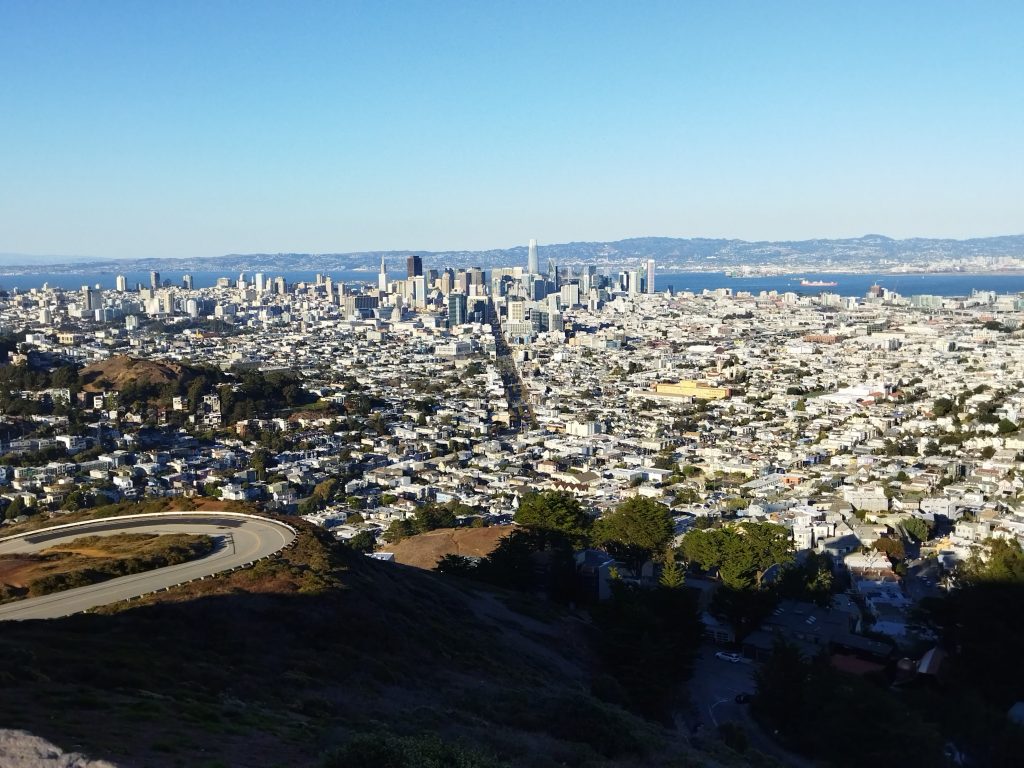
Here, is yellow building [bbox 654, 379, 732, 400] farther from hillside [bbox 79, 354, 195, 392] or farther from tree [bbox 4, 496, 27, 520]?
tree [bbox 4, 496, 27, 520]

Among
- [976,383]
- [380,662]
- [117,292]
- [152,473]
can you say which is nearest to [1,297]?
[117,292]

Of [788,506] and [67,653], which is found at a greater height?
[67,653]

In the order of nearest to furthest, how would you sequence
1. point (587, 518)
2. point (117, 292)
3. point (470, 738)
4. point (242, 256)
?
point (470, 738) < point (587, 518) < point (117, 292) < point (242, 256)

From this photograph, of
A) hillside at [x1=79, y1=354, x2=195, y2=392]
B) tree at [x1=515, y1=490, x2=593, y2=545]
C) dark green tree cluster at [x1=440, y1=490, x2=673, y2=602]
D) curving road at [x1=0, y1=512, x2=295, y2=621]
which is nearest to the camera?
curving road at [x1=0, y1=512, x2=295, y2=621]

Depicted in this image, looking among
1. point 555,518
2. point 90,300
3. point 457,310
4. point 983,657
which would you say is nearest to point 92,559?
point 555,518

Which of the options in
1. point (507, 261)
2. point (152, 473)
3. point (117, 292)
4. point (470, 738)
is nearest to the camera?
point (470, 738)

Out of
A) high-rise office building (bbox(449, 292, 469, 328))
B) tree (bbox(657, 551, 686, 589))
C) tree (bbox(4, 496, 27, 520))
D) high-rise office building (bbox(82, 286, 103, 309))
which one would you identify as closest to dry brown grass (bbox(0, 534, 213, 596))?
tree (bbox(657, 551, 686, 589))

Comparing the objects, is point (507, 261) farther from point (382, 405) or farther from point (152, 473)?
point (152, 473)
